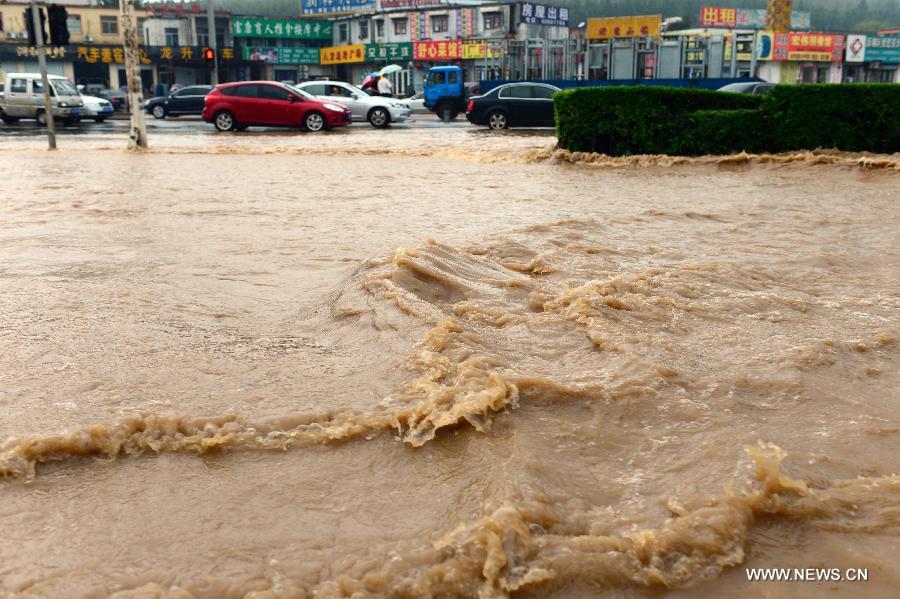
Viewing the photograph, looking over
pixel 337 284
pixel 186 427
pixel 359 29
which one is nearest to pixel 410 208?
pixel 337 284

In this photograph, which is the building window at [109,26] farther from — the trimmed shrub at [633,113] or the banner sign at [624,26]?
the trimmed shrub at [633,113]

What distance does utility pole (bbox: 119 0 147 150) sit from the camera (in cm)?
1595

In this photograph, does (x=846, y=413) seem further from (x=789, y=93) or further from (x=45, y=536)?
(x=789, y=93)

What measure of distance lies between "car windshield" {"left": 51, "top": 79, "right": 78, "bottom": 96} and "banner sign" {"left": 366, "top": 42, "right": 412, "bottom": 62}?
27015 mm

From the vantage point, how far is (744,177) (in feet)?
38.1

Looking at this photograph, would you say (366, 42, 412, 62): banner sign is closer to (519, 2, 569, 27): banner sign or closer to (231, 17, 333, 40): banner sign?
(519, 2, 569, 27): banner sign

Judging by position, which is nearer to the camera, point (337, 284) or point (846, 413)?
point (846, 413)

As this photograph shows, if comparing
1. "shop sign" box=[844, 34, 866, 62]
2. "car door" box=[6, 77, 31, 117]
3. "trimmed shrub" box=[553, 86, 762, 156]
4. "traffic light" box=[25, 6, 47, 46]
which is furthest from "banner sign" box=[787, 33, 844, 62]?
"traffic light" box=[25, 6, 47, 46]

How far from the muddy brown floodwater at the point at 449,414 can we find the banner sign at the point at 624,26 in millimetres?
29225

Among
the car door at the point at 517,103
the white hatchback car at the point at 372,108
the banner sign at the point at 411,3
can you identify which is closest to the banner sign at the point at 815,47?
the banner sign at the point at 411,3

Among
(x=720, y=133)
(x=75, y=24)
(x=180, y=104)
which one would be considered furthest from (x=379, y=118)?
(x=75, y=24)

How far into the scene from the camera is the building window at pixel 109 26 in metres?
53.8

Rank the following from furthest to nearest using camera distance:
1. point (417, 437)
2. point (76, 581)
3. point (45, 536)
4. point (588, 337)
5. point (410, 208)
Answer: point (410, 208)
point (588, 337)
point (417, 437)
point (45, 536)
point (76, 581)

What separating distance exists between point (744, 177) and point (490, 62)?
22003 mm
